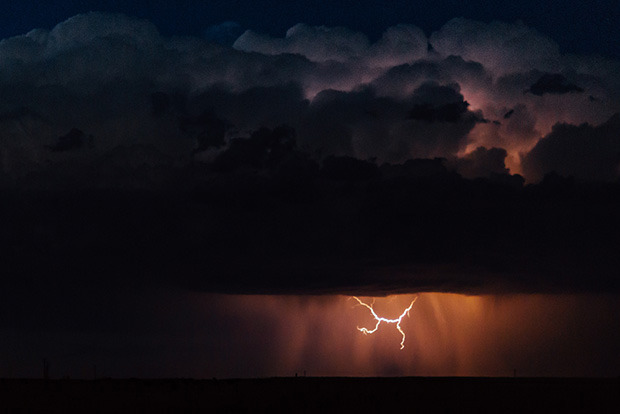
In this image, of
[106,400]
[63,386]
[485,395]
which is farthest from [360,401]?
[63,386]

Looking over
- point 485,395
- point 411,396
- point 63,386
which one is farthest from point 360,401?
point 63,386

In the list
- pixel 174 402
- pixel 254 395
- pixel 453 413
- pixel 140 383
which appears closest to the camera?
pixel 453 413

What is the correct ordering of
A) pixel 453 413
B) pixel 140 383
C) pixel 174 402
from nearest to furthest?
pixel 453 413, pixel 174 402, pixel 140 383

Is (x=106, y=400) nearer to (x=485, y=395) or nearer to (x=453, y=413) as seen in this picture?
(x=453, y=413)

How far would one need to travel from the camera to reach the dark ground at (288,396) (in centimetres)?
7048

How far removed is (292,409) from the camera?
228 ft

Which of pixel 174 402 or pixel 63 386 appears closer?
pixel 174 402

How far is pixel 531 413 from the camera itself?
68812 mm

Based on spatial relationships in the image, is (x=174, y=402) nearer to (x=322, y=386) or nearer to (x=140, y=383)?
(x=140, y=383)

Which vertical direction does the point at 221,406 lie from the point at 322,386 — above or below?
below

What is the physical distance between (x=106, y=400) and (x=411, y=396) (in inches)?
967

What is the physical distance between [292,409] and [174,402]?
956 cm

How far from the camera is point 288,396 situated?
7944 cm

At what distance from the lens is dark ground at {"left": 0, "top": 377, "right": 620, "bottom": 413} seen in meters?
70.5
